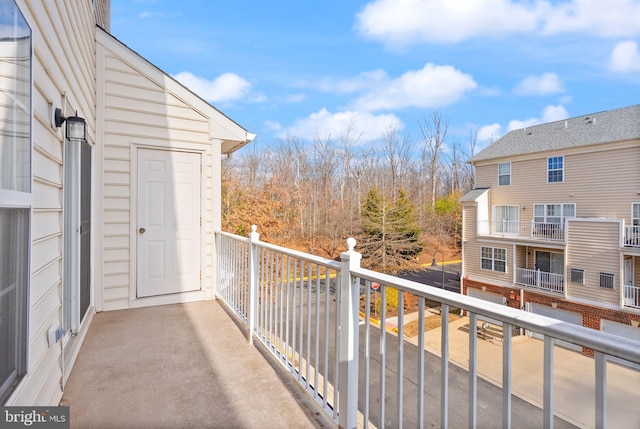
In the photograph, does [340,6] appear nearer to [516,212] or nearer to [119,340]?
[516,212]

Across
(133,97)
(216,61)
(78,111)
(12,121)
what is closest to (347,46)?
(216,61)

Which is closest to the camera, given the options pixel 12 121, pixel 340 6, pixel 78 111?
pixel 12 121

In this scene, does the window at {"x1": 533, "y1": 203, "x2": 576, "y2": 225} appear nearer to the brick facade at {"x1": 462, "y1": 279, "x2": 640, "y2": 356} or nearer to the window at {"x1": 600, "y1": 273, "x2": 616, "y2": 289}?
the window at {"x1": 600, "y1": 273, "x2": 616, "y2": 289}

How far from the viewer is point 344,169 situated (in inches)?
802

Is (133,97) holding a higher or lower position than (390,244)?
higher

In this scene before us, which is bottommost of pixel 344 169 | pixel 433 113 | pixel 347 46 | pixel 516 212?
pixel 516 212

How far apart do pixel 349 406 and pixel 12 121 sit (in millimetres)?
1904

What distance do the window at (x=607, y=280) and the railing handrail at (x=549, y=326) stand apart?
11.3m

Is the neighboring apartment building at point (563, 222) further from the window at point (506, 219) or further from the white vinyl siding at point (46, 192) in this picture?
the white vinyl siding at point (46, 192)

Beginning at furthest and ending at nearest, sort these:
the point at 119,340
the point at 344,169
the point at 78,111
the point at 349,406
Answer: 1. the point at 344,169
2. the point at 119,340
3. the point at 78,111
4. the point at 349,406

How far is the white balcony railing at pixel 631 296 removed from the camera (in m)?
9.07

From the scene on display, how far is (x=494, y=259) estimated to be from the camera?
1229cm

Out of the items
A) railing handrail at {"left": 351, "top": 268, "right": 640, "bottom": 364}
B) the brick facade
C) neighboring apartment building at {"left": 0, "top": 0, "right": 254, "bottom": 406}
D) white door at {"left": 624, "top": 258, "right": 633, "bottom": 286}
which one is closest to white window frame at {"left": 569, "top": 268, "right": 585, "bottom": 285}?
the brick facade

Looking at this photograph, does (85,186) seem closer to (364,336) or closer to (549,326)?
(364,336)
